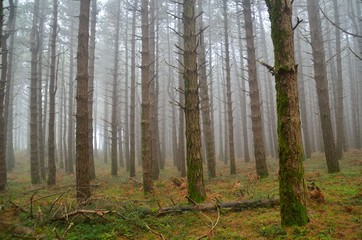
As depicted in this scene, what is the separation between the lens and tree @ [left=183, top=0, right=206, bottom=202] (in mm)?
6477

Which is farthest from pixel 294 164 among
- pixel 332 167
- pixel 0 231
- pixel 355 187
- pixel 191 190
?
pixel 332 167

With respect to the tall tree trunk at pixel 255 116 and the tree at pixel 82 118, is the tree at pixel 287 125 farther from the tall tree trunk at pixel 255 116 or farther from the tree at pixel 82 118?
the tall tree trunk at pixel 255 116

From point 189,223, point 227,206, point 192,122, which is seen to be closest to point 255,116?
point 192,122

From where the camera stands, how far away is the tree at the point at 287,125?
4.17 m

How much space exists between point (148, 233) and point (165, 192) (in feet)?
14.2

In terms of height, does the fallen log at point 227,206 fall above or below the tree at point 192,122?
below

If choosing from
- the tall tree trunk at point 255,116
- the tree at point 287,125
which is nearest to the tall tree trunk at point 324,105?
the tall tree trunk at point 255,116

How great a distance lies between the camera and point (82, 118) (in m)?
7.63

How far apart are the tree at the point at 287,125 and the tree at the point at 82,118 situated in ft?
18.1

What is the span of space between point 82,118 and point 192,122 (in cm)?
349

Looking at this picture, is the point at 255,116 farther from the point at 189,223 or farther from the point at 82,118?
the point at 82,118

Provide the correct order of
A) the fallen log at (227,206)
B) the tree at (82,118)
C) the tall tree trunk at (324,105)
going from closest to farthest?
the fallen log at (227,206) < the tree at (82,118) < the tall tree trunk at (324,105)

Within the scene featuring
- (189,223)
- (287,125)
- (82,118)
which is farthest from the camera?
(82,118)

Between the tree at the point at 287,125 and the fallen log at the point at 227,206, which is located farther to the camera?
the fallen log at the point at 227,206
